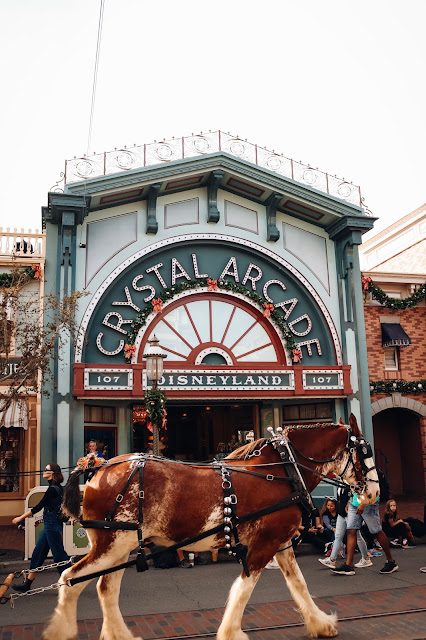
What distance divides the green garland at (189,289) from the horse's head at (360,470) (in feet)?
27.8

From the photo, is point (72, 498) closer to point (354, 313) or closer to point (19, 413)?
point (19, 413)

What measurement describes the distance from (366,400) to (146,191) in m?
8.10

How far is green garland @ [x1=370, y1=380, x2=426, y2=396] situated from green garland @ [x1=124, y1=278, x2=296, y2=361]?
11.0ft

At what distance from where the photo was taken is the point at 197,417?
2055 cm

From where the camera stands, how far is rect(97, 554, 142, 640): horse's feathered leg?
586cm

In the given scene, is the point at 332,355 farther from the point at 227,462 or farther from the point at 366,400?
the point at 227,462

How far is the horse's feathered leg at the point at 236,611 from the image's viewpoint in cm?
593

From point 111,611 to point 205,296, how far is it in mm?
10681

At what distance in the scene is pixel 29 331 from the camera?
475 inches

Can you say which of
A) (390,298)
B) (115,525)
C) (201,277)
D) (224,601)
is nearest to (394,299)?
(390,298)

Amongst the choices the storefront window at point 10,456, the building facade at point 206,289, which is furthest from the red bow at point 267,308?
the storefront window at point 10,456

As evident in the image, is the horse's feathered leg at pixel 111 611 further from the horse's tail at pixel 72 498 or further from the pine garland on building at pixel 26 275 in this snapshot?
the pine garland on building at pixel 26 275

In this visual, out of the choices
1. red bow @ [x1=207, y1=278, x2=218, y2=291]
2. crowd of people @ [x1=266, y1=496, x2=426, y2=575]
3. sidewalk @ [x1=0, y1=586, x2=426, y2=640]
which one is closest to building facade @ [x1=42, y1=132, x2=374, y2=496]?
red bow @ [x1=207, y1=278, x2=218, y2=291]

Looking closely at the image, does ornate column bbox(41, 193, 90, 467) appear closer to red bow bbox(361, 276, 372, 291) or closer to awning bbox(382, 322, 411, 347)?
red bow bbox(361, 276, 372, 291)
